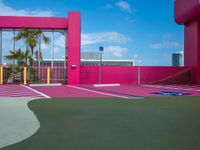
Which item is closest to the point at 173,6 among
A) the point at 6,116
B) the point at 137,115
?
the point at 137,115

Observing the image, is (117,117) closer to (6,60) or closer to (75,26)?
(75,26)

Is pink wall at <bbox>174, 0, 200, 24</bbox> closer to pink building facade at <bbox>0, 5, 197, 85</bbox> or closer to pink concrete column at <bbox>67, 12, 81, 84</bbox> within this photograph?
pink building facade at <bbox>0, 5, 197, 85</bbox>

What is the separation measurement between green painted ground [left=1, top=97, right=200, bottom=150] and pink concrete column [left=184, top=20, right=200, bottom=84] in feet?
48.0

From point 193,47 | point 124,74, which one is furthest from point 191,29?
point 124,74

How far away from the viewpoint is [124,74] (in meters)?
21.2

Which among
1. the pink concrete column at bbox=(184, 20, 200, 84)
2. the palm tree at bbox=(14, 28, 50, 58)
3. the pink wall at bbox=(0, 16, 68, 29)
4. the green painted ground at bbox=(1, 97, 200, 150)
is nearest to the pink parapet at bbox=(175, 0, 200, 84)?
the pink concrete column at bbox=(184, 20, 200, 84)

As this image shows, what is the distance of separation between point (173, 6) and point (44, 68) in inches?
504

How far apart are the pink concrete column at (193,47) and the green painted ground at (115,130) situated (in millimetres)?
14618

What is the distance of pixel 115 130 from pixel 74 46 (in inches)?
608

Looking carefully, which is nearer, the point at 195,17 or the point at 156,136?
the point at 156,136

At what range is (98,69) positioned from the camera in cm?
2075

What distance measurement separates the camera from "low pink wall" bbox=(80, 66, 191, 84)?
68.2 ft

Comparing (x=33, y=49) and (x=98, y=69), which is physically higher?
(x=33, y=49)

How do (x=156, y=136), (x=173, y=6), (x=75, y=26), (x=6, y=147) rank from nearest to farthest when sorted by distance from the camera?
(x=6, y=147) → (x=156, y=136) → (x=75, y=26) → (x=173, y=6)
